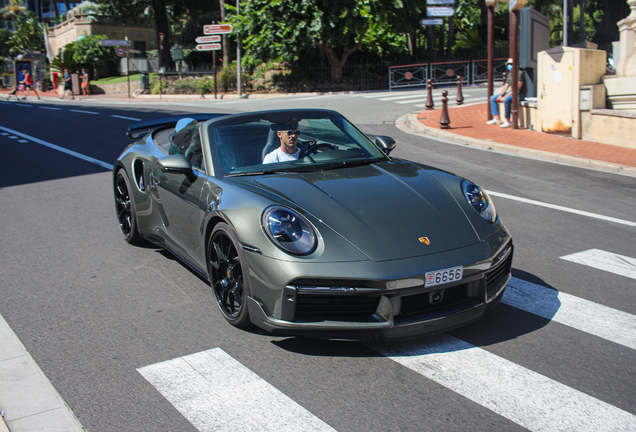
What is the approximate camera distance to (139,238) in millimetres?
6008

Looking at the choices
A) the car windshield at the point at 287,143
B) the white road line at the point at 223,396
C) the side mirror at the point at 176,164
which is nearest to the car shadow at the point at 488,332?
the white road line at the point at 223,396

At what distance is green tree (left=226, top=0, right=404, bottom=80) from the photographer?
29078 millimetres

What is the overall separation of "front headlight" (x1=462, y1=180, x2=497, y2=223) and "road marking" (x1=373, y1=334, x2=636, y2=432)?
883 millimetres

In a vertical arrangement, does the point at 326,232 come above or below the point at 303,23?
below

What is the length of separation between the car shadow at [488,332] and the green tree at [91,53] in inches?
2040

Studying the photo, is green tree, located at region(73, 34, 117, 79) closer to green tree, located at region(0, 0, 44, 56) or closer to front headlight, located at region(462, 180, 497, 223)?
green tree, located at region(0, 0, 44, 56)

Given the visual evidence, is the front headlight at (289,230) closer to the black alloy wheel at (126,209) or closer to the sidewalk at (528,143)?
the black alloy wheel at (126,209)

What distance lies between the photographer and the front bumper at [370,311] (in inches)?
135

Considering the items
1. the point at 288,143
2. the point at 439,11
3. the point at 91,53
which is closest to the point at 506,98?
the point at 288,143

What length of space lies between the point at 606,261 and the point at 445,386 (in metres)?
2.96

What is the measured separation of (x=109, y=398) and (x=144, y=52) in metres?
66.9

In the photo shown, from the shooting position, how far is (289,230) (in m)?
3.65

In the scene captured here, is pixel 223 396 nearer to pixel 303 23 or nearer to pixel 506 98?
pixel 506 98

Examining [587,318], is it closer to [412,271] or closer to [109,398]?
[412,271]
